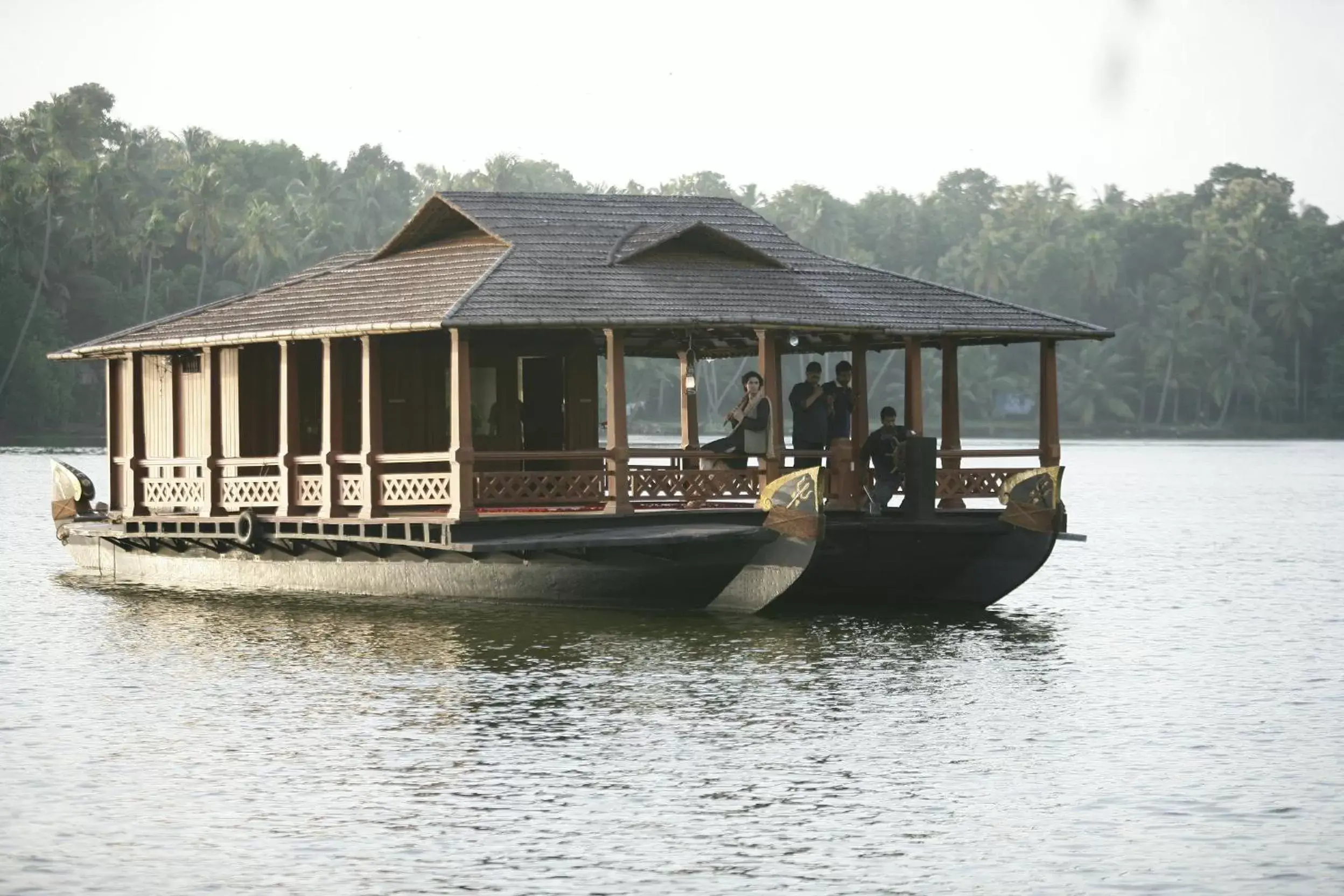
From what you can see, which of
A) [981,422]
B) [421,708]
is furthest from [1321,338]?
[421,708]

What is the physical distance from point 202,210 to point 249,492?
71328 mm

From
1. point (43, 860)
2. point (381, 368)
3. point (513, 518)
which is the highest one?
point (381, 368)

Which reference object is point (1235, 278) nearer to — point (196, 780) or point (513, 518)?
point (513, 518)

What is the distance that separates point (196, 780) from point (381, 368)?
1267 cm

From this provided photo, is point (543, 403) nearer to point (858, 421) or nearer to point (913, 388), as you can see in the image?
point (858, 421)

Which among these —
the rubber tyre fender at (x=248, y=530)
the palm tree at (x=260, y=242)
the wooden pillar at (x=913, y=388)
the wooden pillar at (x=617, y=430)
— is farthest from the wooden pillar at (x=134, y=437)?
the palm tree at (x=260, y=242)

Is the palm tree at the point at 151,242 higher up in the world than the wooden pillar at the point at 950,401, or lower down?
higher up

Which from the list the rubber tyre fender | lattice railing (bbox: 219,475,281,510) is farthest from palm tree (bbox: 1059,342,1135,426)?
the rubber tyre fender

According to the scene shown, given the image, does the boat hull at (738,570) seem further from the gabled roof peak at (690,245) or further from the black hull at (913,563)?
the gabled roof peak at (690,245)

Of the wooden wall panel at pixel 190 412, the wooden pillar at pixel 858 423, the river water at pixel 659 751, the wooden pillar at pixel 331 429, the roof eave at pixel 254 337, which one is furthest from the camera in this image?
the wooden wall panel at pixel 190 412

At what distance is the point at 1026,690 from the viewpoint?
18.2 m

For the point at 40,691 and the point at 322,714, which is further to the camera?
the point at 40,691

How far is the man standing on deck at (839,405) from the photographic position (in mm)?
23875

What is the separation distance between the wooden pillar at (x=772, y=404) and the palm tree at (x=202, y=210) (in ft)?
238
